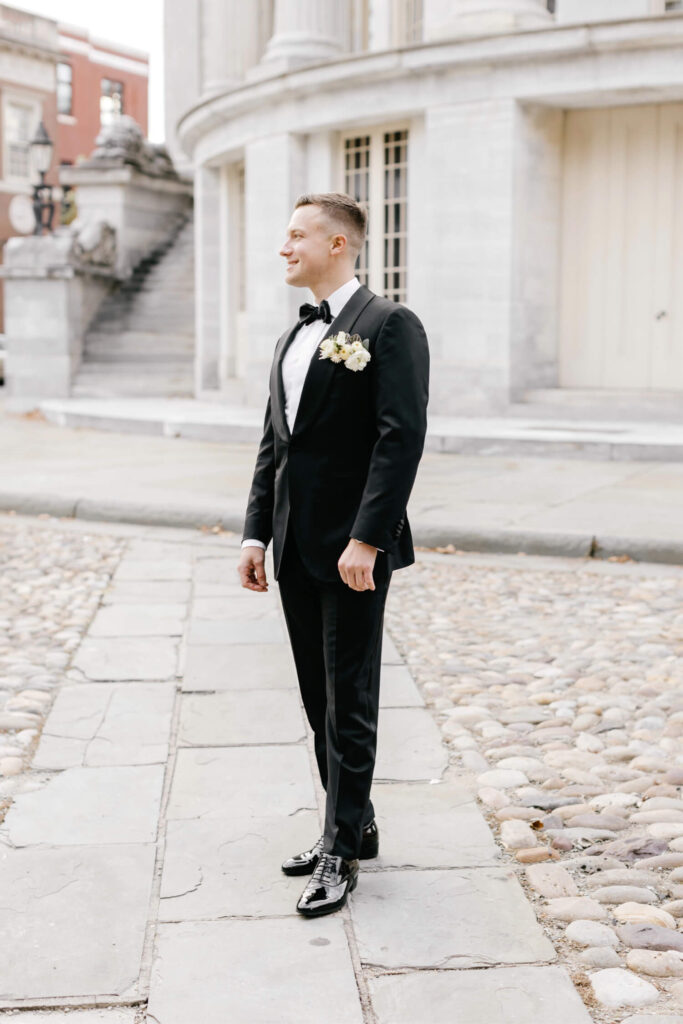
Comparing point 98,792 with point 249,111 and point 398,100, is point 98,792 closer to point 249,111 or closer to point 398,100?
point 398,100

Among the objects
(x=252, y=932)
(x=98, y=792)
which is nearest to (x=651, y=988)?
(x=252, y=932)

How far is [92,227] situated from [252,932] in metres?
20.2

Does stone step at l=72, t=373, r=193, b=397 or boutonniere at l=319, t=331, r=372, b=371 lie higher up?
boutonniere at l=319, t=331, r=372, b=371

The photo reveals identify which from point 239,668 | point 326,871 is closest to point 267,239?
point 239,668

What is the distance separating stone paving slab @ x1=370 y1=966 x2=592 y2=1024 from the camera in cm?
245

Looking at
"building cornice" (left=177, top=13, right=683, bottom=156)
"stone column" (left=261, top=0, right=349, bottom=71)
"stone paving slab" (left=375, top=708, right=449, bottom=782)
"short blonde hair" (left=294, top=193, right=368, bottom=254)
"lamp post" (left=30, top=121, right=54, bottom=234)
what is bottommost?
"stone paving slab" (left=375, top=708, right=449, bottom=782)

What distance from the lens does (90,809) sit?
11.8 feet

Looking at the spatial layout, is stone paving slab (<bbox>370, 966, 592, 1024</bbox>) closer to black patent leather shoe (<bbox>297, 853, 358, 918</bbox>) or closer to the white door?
black patent leather shoe (<bbox>297, 853, 358, 918</bbox>)

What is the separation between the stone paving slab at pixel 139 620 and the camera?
575 cm

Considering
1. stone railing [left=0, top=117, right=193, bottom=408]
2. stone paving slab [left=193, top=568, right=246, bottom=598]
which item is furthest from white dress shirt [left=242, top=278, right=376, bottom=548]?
stone railing [left=0, top=117, right=193, bottom=408]

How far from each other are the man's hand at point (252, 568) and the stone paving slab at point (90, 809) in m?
0.76

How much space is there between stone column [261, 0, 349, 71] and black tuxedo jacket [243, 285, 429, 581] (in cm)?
1538

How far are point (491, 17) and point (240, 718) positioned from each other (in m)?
12.6

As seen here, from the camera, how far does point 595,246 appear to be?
15.0 metres
